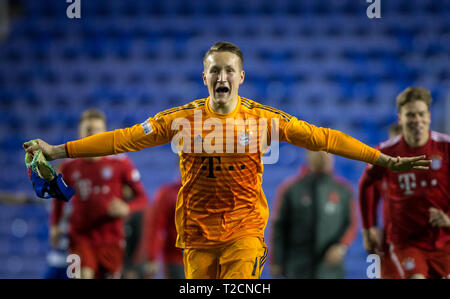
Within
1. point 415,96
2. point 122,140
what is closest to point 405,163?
point 415,96

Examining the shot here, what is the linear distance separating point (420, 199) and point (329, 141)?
1314 mm

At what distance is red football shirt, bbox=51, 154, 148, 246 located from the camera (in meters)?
5.79

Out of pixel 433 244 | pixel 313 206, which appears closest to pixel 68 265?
pixel 313 206

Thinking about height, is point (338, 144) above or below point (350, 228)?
above

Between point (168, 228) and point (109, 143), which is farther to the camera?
point (168, 228)

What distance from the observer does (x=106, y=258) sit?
5.82 meters

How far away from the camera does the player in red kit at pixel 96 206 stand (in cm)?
575

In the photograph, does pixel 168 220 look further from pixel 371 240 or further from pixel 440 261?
pixel 440 261

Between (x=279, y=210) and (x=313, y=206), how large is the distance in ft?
1.18

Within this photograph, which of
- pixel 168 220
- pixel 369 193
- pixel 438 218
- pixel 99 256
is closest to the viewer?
pixel 438 218

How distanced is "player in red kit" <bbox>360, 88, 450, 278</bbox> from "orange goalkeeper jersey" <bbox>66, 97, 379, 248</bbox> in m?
1.09

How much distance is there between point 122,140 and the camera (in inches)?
146

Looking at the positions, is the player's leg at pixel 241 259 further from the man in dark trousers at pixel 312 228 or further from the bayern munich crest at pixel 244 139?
the man in dark trousers at pixel 312 228

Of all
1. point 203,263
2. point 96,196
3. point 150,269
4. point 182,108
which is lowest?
point 150,269
